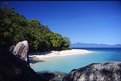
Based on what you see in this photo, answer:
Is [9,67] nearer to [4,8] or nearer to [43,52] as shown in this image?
[4,8]

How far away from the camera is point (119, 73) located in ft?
19.0

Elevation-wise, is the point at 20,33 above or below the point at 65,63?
above

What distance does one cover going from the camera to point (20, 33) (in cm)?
3222

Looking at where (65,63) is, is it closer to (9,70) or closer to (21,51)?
(21,51)

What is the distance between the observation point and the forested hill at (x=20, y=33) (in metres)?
29.8

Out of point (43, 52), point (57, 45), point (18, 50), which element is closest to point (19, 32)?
point (43, 52)

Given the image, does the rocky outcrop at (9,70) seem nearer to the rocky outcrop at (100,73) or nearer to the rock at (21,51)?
the rocky outcrop at (100,73)

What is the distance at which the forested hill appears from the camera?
29766mm

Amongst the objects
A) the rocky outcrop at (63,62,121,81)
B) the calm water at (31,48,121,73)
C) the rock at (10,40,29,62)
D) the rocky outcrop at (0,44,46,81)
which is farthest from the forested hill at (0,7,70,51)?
the rocky outcrop at (0,44,46,81)

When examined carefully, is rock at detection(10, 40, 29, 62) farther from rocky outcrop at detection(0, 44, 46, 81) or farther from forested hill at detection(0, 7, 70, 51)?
forested hill at detection(0, 7, 70, 51)

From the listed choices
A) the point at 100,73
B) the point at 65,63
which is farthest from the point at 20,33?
the point at 100,73

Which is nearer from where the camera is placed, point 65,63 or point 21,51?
point 21,51

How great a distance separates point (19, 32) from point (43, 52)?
1026 centimetres

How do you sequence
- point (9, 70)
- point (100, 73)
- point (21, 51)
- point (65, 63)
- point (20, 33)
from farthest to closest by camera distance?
point (20, 33)
point (65, 63)
point (21, 51)
point (100, 73)
point (9, 70)
